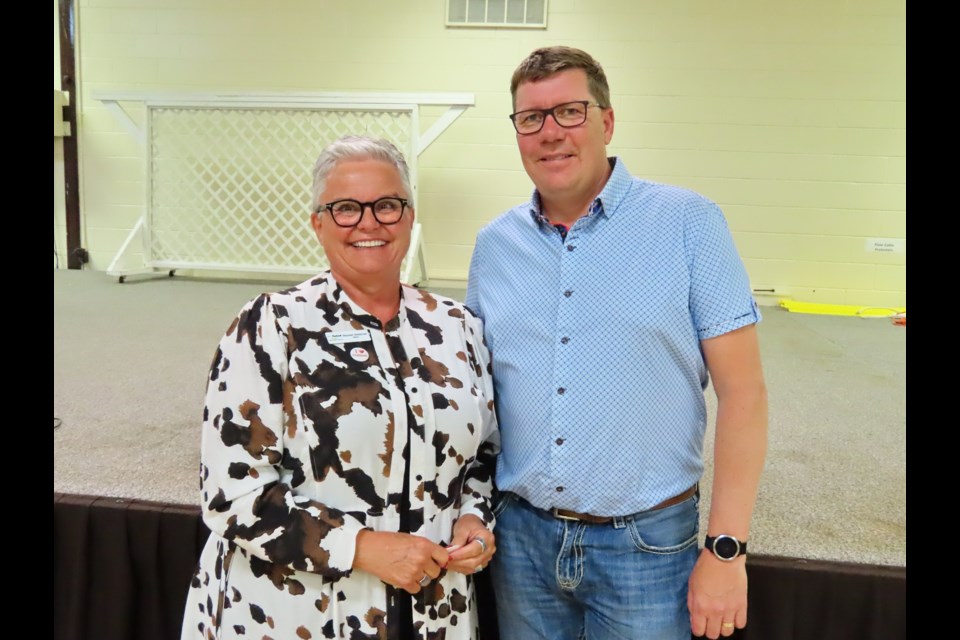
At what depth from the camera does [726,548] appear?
0.79 m

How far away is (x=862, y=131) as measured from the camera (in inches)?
170

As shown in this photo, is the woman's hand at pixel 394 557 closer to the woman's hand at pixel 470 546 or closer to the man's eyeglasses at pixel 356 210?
the woman's hand at pixel 470 546

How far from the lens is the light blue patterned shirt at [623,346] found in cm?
80

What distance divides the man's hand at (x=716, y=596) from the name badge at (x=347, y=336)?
0.51 meters

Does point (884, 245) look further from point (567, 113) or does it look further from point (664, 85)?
point (567, 113)

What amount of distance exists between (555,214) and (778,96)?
417cm

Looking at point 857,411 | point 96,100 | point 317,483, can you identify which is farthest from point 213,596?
point 96,100

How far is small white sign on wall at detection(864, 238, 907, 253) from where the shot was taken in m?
4.43

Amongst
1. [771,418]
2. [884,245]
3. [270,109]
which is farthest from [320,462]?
[884,245]

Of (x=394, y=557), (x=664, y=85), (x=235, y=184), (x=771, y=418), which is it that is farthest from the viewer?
(x=235, y=184)

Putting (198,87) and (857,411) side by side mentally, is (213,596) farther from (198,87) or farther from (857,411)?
(198,87)

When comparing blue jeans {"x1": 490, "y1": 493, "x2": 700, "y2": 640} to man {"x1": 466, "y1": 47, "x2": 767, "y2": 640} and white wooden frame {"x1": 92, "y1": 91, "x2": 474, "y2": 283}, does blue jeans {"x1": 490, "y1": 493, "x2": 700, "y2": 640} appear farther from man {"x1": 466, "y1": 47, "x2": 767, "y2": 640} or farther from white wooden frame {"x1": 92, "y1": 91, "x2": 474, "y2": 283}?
white wooden frame {"x1": 92, "y1": 91, "x2": 474, "y2": 283}

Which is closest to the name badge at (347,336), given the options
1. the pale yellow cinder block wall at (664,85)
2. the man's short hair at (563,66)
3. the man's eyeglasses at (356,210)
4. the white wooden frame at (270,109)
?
the man's eyeglasses at (356,210)

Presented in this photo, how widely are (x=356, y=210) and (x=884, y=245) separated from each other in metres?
4.72
